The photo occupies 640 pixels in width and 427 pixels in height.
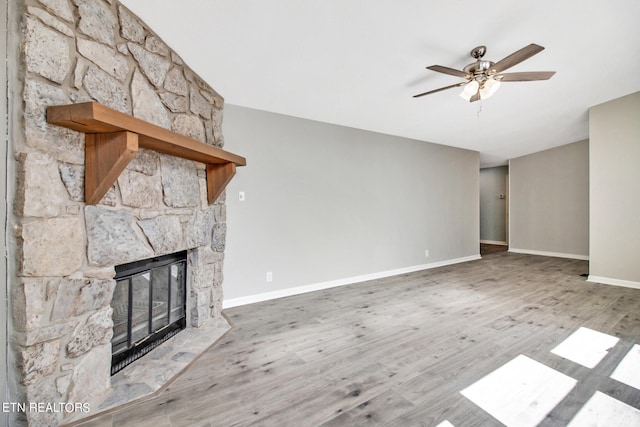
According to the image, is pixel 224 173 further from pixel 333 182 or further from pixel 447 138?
pixel 447 138

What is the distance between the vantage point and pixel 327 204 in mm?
3742

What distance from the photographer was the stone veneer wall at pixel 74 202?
1210 millimetres

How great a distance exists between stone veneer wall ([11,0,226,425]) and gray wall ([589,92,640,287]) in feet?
18.5

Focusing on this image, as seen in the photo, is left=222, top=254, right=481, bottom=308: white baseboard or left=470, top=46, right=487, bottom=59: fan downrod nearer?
left=470, top=46, right=487, bottom=59: fan downrod

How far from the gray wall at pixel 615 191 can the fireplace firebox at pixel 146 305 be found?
562 centimetres

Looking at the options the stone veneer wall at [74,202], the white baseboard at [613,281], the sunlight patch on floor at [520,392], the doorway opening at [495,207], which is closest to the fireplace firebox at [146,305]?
the stone veneer wall at [74,202]

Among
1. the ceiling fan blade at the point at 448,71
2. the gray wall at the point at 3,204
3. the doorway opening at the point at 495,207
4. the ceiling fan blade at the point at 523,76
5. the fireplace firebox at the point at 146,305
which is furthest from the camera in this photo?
the doorway opening at the point at 495,207

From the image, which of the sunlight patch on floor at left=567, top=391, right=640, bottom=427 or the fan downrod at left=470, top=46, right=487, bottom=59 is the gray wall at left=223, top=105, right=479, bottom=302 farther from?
the sunlight patch on floor at left=567, top=391, right=640, bottom=427

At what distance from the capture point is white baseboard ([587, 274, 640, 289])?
365cm

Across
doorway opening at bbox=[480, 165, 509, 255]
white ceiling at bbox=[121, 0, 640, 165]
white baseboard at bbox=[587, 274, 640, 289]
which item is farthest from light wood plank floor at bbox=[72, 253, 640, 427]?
doorway opening at bbox=[480, 165, 509, 255]

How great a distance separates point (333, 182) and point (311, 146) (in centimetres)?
59

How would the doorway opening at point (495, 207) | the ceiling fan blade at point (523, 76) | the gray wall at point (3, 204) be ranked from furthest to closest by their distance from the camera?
the doorway opening at point (495, 207), the ceiling fan blade at point (523, 76), the gray wall at point (3, 204)

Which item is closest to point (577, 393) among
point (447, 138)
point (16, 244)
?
point (16, 244)

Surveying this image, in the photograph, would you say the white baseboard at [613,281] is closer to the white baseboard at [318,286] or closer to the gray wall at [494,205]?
the white baseboard at [318,286]
